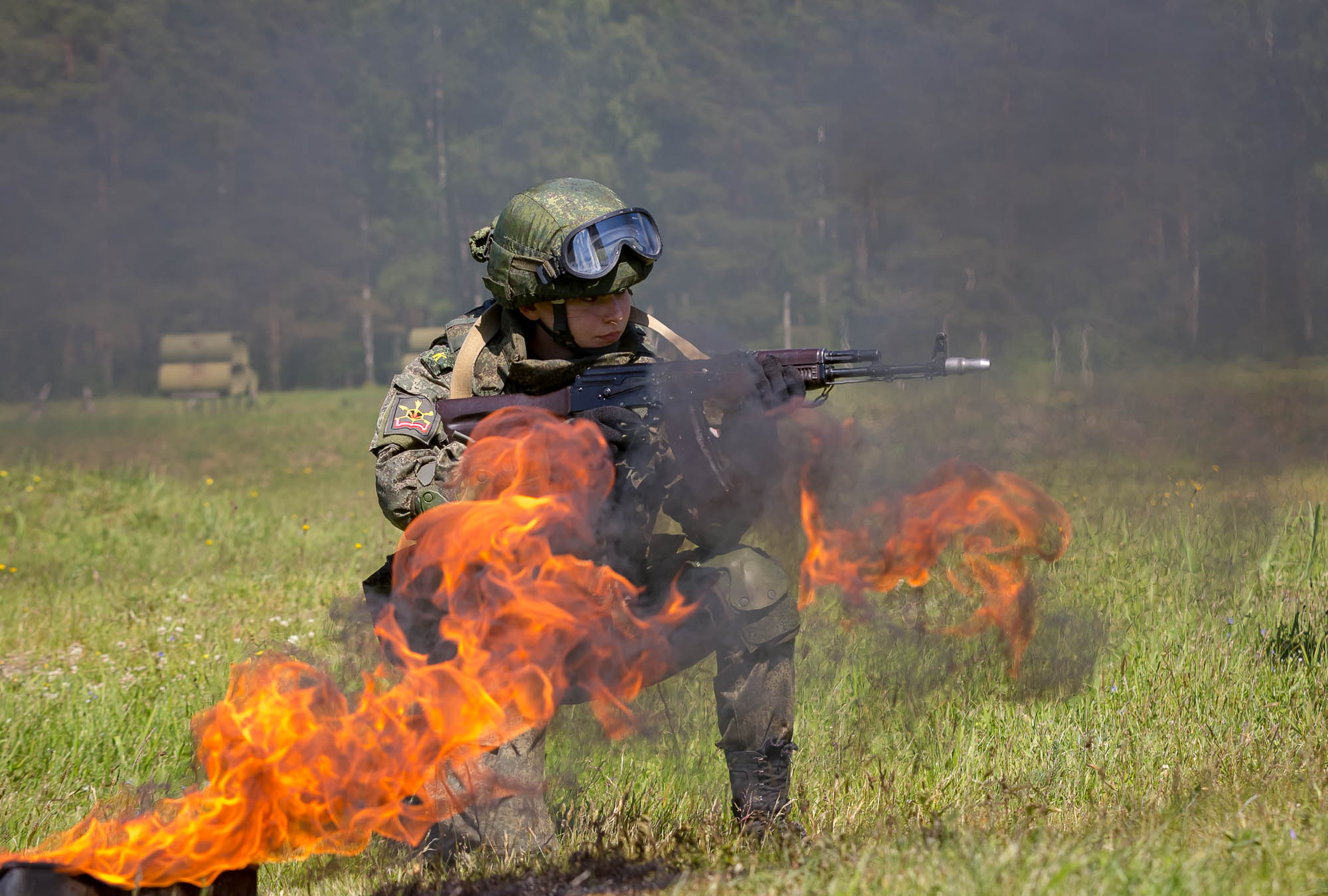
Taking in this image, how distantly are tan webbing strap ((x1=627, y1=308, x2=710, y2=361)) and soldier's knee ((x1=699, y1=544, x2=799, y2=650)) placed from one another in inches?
32.4

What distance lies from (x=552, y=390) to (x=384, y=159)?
36.4 metres

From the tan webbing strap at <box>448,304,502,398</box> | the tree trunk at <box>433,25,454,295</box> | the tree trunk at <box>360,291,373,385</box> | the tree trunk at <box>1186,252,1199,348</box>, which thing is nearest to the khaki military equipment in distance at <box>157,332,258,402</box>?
the tree trunk at <box>360,291,373,385</box>

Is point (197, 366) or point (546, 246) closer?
point (546, 246)

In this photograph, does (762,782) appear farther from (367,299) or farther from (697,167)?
(367,299)

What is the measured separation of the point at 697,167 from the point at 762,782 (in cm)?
2863

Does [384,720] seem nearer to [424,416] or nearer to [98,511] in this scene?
[424,416]

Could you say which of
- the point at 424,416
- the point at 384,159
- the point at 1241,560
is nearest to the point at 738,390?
the point at 424,416

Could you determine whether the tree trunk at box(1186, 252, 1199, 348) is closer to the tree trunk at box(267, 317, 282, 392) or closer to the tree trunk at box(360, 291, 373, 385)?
the tree trunk at box(360, 291, 373, 385)

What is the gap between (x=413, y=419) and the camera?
358cm

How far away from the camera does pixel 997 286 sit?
7.21 meters

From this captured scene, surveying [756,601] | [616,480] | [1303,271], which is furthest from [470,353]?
[1303,271]

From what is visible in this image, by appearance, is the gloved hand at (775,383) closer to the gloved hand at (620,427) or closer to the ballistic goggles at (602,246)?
the gloved hand at (620,427)

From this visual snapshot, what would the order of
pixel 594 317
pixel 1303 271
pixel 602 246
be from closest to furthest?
pixel 602 246 → pixel 594 317 → pixel 1303 271

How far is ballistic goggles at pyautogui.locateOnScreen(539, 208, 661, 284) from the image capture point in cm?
347
